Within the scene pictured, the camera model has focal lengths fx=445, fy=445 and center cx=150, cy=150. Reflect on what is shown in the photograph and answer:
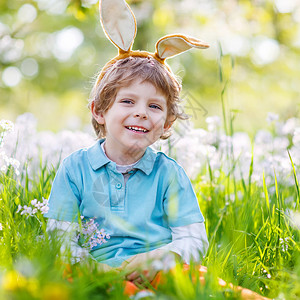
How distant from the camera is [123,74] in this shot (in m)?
2.30

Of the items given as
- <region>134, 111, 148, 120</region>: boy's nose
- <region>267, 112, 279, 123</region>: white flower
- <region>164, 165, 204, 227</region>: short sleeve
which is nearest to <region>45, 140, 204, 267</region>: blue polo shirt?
<region>164, 165, 204, 227</region>: short sleeve

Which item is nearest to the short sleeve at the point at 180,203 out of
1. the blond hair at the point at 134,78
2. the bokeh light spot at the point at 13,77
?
the blond hair at the point at 134,78

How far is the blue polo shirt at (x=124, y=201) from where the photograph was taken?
2.15 m

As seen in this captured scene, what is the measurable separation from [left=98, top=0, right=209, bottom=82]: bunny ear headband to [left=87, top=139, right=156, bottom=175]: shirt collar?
57 centimetres

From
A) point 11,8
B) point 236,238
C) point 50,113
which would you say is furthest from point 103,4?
point 50,113

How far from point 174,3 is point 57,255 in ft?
26.5

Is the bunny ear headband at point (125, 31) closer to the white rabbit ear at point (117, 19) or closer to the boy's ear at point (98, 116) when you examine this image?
the white rabbit ear at point (117, 19)

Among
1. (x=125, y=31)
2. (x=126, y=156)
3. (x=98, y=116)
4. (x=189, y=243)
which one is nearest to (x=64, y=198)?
(x=126, y=156)

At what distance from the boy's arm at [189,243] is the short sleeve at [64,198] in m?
→ 0.49

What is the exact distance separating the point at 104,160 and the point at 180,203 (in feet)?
1.45

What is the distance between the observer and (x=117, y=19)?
7.73 ft

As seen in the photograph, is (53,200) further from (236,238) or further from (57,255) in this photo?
(236,238)

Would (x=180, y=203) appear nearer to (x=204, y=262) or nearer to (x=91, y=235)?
(x=204, y=262)

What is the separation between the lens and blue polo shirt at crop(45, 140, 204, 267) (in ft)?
7.05
